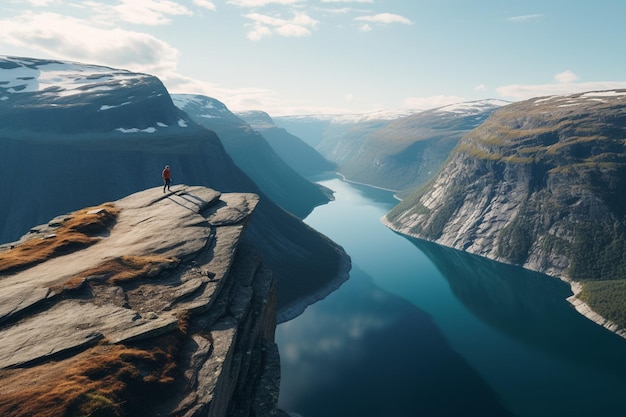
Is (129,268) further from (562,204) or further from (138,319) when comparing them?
(562,204)

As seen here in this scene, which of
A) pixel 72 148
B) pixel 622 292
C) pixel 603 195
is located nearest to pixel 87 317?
pixel 72 148

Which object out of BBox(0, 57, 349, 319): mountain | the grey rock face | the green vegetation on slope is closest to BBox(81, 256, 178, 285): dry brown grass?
BBox(0, 57, 349, 319): mountain

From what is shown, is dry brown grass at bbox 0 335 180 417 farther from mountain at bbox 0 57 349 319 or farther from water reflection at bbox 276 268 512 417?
mountain at bbox 0 57 349 319

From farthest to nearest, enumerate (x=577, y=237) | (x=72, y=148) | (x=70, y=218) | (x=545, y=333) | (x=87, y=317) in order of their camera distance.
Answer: (x=577, y=237)
(x=72, y=148)
(x=545, y=333)
(x=70, y=218)
(x=87, y=317)

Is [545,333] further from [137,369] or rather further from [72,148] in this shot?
[72,148]

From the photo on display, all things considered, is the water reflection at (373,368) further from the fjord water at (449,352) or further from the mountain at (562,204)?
the mountain at (562,204)

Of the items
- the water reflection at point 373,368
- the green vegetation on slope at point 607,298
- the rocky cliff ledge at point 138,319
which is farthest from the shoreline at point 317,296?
the green vegetation on slope at point 607,298
